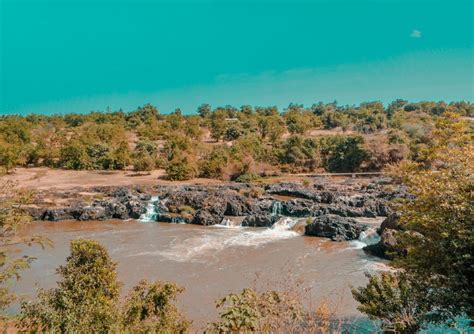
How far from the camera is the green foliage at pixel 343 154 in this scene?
59938 mm

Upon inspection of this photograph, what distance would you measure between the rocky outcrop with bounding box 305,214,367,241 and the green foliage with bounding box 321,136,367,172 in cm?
3540

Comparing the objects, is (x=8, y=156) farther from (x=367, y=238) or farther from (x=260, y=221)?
(x=367, y=238)

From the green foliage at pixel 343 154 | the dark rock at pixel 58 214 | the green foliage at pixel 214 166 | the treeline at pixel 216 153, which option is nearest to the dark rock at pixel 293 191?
the treeline at pixel 216 153

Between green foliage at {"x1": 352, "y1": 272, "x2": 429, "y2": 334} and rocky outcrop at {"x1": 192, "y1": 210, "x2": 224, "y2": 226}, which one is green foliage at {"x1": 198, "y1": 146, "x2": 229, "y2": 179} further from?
green foliage at {"x1": 352, "y1": 272, "x2": 429, "y2": 334}

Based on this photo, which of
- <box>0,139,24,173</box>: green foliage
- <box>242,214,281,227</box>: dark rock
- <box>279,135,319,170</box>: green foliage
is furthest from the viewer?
<box>279,135,319,170</box>: green foliage

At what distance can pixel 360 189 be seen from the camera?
139 feet

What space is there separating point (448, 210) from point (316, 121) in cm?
9389

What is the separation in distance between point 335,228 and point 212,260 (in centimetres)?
925

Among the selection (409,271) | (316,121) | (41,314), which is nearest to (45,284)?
(41,314)

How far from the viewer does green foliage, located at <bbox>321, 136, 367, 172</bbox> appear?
2360 inches

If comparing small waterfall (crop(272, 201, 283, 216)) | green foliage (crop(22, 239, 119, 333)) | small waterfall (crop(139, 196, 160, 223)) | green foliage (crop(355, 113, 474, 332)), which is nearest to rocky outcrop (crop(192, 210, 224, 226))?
small waterfall (crop(139, 196, 160, 223))

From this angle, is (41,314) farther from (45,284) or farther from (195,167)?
(195,167)

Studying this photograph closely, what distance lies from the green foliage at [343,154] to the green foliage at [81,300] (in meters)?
53.5

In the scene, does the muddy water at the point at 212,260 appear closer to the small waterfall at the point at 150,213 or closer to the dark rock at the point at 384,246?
the dark rock at the point at 384,246
